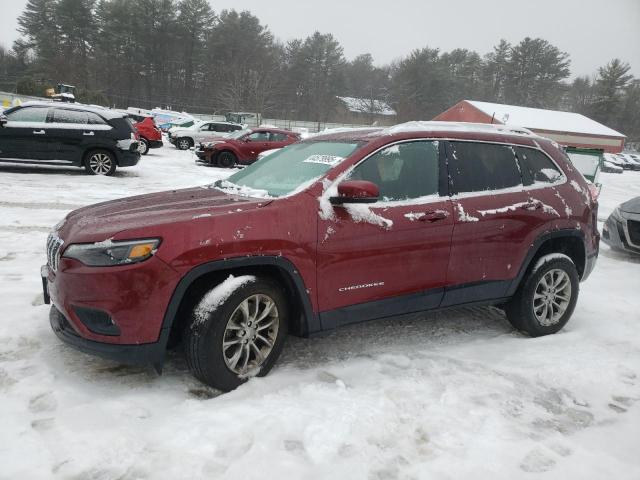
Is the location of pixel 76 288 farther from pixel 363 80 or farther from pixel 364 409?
pixel 363 80

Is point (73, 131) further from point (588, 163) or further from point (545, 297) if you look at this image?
point (588, 163)

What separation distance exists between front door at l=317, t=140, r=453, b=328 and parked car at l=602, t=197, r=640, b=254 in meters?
5.22

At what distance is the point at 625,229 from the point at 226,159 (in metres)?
12.8

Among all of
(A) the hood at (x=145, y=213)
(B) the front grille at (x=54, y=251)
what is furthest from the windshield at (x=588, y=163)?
(B) the front grille at (x=54, y=251)

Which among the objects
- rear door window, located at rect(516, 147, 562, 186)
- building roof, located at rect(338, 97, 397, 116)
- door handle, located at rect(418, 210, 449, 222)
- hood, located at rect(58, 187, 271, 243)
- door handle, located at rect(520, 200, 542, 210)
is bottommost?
hood, located at rect(58, 187, 271, 243)

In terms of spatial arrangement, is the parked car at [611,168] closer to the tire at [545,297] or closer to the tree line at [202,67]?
the tree line at [202,67]

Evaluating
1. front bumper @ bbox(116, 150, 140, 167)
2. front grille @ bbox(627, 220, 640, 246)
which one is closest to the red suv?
front grille @ bbox(627, 220, 640, 246)

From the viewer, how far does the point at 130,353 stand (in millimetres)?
2617

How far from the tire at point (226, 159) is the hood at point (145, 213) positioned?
13.6 meters

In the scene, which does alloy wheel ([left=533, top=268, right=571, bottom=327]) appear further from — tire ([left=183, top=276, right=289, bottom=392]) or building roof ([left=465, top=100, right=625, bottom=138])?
building roof ([left=465, top=100, right=625, bottom=138])

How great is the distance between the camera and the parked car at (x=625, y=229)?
7.13 m

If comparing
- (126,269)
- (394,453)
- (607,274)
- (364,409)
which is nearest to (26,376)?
(126,269)

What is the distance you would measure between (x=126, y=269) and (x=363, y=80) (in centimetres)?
7168

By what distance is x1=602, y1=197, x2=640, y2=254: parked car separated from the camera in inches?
281
